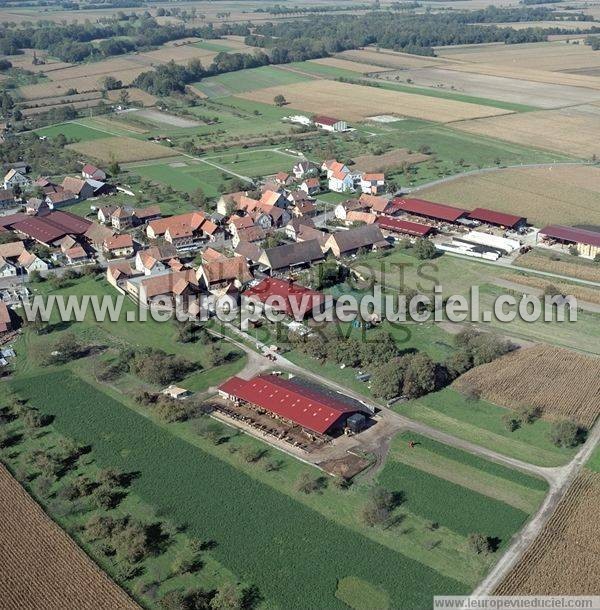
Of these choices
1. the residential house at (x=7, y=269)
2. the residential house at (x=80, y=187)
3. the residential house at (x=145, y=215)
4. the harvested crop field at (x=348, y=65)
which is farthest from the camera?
the harvested crop field at (x=348, y=65)

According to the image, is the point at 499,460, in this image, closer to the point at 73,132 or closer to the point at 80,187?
the point at 80,187

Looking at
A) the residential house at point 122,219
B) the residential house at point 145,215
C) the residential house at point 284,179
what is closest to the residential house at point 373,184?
the residential house at point 284,179

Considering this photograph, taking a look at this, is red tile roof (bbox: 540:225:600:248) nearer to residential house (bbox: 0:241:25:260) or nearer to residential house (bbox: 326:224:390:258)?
residential house (bbox: 326:224:390:258)

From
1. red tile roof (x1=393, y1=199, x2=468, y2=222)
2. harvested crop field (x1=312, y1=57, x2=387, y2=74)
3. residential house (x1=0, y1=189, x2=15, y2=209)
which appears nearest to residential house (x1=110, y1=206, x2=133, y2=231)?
residential house (x1=0, y1=189, x2=15, y2=209)

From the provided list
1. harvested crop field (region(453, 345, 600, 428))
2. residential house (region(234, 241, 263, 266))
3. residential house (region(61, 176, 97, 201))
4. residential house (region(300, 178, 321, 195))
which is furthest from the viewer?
residential house (region(300, 178, 321, 195))

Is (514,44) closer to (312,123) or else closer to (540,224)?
(312,123)

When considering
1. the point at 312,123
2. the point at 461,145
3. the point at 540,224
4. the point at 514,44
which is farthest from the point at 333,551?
the point at 514,44

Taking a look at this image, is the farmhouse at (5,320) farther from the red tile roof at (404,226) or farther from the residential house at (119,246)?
the red tile roof at (404,226)
